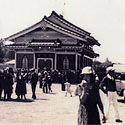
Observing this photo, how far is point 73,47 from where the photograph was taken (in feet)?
108

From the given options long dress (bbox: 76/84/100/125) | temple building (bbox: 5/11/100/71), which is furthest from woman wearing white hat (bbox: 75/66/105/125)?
temple building (bbox: 5/11/100/71)

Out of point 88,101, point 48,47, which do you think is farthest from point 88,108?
point 48,47

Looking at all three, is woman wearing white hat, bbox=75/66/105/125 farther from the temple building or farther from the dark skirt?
the temple building

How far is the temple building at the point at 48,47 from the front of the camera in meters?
33.9

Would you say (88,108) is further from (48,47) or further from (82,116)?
(48,47)

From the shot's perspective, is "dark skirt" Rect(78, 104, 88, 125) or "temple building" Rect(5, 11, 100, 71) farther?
"temple building" Rect(5, 11, 100, 71)

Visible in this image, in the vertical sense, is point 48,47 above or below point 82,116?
above

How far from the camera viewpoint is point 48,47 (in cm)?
3384

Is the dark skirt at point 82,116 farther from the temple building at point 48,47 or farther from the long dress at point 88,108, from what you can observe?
the temple building at point 48,47

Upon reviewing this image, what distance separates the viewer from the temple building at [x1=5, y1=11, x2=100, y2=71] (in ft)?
111

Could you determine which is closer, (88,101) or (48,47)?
(88,101)

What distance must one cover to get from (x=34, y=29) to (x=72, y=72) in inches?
254

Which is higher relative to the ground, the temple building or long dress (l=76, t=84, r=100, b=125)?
the temple building

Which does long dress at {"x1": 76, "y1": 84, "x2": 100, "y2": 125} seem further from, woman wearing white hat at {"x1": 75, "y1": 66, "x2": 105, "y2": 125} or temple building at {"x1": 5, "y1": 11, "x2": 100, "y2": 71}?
temple building at {"x1": 5, "y1": 11, "x2": 100, "y2": 71}
